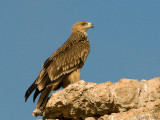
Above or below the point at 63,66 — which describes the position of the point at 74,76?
below

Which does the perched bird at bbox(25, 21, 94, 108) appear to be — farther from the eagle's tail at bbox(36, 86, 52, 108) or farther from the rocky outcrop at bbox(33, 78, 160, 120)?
the rocky outcrop at bbox(33, 78, 160, 120)

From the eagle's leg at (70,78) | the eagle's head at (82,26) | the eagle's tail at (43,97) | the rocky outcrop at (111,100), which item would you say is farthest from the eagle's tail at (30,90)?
the eagle's head at (82,26)

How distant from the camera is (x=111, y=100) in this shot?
357 inches

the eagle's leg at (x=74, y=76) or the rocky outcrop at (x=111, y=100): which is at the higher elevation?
the eagle's leg at (x=74, y=76)

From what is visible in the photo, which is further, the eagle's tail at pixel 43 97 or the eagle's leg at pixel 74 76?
the eagle's leg at pixel 74 76

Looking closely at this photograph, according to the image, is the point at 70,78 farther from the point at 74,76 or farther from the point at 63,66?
the point at 63,66

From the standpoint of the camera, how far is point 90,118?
933cm

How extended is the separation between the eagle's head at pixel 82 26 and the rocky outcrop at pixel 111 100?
409 centimetres

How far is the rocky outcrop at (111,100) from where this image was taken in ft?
28.7

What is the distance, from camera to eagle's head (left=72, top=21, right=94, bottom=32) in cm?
1335

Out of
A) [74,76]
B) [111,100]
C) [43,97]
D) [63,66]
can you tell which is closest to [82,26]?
[63,66]

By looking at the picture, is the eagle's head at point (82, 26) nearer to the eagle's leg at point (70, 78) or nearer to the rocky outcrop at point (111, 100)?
the eagle's leg at point (70, 78)

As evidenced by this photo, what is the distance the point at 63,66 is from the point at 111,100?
3.09 m

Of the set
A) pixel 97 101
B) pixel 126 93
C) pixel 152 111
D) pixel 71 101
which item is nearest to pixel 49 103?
pixel 71 101
